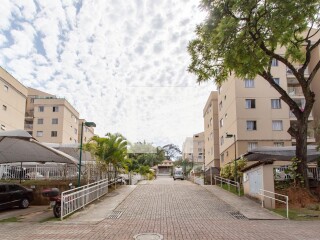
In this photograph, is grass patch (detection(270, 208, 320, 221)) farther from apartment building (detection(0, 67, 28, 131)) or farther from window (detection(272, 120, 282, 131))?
apartment building (detection(0, 67, 28, 131))

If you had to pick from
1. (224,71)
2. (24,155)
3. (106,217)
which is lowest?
(106,217)

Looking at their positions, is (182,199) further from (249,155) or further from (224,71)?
(224,71)

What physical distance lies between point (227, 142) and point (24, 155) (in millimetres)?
26082

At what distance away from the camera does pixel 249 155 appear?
75.8 feet

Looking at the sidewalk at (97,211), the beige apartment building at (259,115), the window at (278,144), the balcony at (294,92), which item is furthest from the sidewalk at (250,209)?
the balcony at (294,92)

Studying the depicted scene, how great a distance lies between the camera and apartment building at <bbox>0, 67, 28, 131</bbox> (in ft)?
131

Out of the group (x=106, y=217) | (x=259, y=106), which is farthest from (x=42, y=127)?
(x=106, y=217)

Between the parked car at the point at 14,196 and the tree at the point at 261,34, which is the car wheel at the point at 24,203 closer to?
the parked car at the point at 14,196

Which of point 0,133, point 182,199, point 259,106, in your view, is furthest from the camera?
point 259,106

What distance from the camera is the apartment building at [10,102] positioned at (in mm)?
39844

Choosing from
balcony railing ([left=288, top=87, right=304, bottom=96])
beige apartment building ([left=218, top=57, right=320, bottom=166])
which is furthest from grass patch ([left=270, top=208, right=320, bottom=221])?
balcony railing ([left=288, top=87, right=304, bottom=96])

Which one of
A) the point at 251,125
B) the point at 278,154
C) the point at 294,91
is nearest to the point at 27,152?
the point at 278,154

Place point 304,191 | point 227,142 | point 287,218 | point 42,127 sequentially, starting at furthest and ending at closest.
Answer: point 42,127 → point 227,142 → point 304,191 → point 287,218

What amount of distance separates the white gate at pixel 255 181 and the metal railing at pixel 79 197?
818cm
